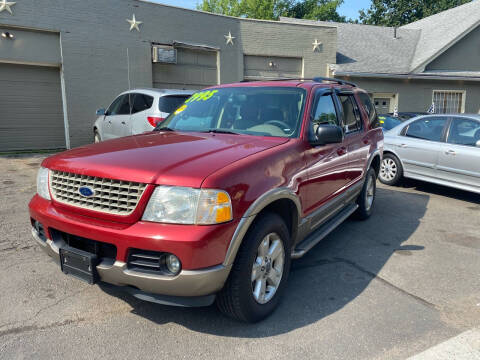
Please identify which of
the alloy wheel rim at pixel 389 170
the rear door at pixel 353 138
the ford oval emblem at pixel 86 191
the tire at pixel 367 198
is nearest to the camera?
the ford oval emblem at pixel 86 191

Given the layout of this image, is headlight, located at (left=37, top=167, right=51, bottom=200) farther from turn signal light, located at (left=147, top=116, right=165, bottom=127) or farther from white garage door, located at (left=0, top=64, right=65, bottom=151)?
white garage door, located at (left=0, top=64, right=65, bottom=151)

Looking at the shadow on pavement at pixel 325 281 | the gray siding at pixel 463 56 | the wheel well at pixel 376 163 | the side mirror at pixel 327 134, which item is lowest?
the shadow on pavement at pixel 325 281

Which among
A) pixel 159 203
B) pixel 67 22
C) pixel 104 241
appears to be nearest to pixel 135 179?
pixel 159 203

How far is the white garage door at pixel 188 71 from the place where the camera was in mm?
13258

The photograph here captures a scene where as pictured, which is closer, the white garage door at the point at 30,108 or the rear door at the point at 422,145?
the rear door at the point at 422,145

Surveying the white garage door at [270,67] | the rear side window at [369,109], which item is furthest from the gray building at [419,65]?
the rear side window at [369,109]

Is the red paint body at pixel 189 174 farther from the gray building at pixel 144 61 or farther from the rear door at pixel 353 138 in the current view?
the gray building at pixel 144 61

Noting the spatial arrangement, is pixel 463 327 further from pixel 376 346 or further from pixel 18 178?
pixel 18 178

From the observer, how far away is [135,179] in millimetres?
2543

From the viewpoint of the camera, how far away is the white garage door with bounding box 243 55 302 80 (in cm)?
1514

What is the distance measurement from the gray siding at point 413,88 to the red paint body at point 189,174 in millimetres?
15360

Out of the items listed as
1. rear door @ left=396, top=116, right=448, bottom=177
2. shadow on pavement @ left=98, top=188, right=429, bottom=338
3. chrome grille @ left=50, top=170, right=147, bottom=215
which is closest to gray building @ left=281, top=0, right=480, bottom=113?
rear door @ left=396, top=116, right=448, bottom=177

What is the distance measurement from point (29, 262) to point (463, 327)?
3.99 m

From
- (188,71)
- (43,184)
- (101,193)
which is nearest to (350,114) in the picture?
(101,193)
